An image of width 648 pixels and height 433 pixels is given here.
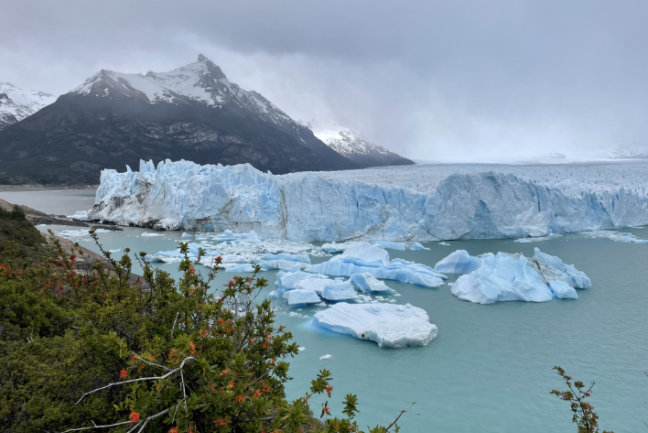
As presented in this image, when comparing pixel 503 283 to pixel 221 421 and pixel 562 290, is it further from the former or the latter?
pixel 221 421

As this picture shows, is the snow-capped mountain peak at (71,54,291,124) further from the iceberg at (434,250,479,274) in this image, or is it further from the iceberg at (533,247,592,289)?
the iceberg at (533,247,592,289)

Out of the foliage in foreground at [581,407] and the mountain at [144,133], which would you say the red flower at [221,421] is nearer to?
the foliage in foreground at [581,407]

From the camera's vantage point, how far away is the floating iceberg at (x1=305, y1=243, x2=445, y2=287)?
476 inches

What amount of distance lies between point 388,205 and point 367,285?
9.56m

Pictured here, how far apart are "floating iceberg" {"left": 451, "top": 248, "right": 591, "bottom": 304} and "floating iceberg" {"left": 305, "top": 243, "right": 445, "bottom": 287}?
104cm

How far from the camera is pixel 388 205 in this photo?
2009 centimetres

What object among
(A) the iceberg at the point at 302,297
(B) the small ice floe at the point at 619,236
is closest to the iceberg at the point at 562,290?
(A) the iceberg at the point at 302,297

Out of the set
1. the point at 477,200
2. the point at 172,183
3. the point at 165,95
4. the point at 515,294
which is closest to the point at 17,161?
the point at 165,95

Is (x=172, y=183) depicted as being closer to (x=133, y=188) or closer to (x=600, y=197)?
(x=133, y=188)

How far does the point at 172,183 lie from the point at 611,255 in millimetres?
22333

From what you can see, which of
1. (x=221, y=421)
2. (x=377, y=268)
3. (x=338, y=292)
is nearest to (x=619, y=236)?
(x=377, y=268)

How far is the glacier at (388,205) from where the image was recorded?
64.0 feet

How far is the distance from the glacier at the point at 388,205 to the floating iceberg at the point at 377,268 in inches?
221

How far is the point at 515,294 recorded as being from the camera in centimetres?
1050
